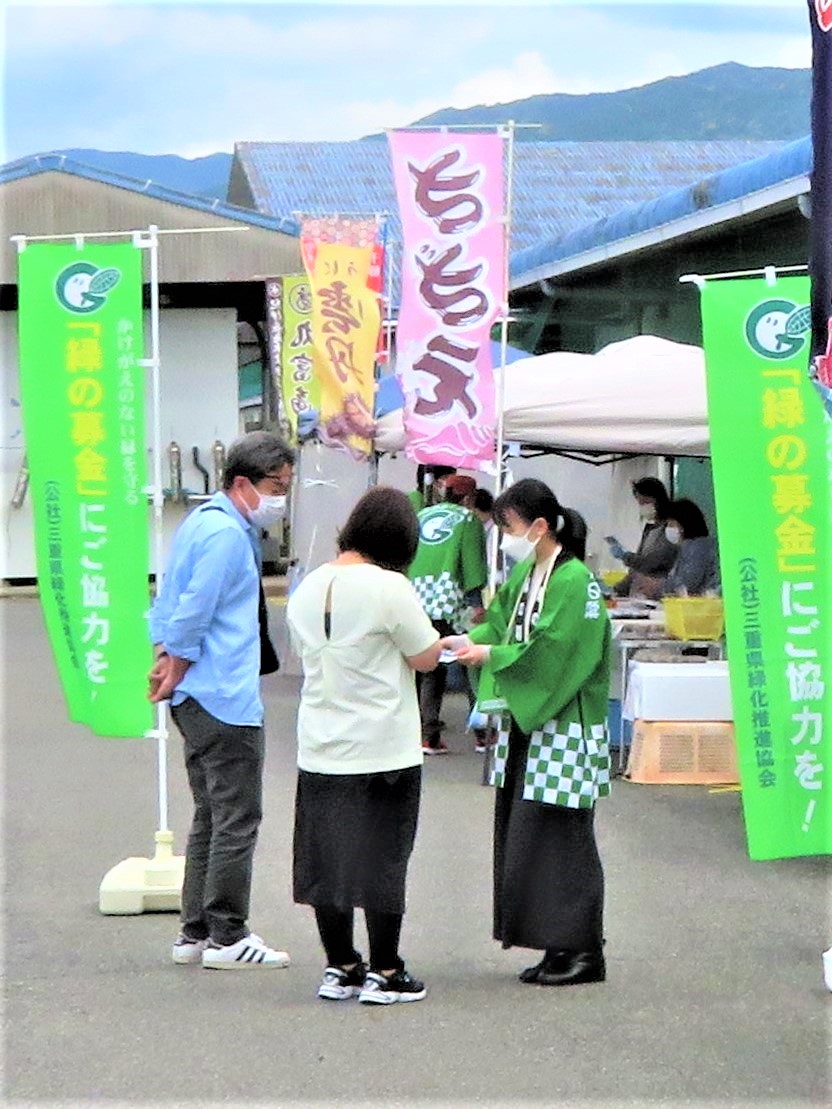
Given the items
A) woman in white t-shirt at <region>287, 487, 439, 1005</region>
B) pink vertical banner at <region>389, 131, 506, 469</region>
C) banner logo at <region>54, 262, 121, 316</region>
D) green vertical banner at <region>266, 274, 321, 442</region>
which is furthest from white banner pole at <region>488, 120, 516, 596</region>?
green vertical banner at <region>266, 274, 321, 442</region>

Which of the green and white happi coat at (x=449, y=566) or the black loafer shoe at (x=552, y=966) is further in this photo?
the green and white happi coat at (x=449, y=566)

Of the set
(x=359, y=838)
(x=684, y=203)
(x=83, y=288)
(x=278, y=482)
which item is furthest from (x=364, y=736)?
(x=684, y=203)

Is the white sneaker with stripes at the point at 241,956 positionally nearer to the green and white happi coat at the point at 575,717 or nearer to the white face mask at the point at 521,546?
the green and white happi coat at the point at 575,717

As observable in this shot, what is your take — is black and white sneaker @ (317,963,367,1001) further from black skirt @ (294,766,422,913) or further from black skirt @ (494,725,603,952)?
black skirt @ (494,725,603,952)

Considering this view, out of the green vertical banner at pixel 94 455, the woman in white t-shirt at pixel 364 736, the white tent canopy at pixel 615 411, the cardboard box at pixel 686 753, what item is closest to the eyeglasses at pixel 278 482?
the woman in white t-shirt at pixel 364 736

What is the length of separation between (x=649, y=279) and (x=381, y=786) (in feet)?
42.9

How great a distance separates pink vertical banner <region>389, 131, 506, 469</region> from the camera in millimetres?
10359

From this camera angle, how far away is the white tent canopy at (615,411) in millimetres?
10852

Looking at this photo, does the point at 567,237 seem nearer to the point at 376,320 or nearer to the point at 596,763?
the point at 376,320

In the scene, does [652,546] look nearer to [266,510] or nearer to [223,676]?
[266,510]

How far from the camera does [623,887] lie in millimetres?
8023

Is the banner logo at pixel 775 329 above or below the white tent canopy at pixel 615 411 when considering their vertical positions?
above

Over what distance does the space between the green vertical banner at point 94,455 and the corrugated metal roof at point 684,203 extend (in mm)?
4455

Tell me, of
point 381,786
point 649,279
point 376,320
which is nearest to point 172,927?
point 381,786
